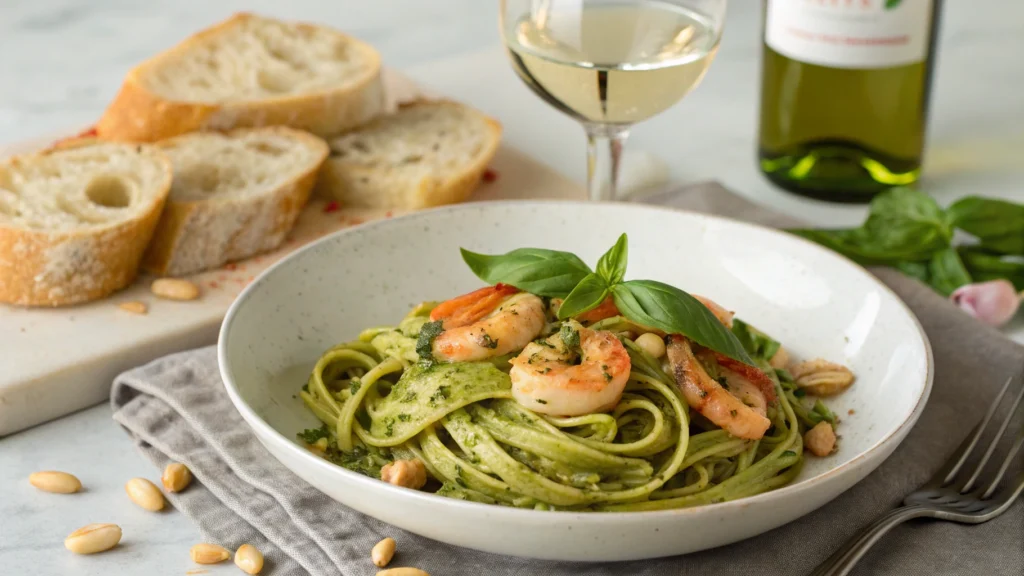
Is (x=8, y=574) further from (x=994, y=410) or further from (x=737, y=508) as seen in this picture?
(x=994, y=410)

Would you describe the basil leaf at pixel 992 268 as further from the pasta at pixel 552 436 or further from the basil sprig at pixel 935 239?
the pasta at pixel 552 436

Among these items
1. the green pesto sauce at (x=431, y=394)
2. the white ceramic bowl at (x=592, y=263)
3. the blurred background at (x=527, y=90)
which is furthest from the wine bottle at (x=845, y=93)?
the green pesto sauce at (x=431, y=394)

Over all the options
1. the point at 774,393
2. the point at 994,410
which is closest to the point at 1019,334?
the point at 994,410

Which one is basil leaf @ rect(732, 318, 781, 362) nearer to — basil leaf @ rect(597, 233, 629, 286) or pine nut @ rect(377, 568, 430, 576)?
basil leaf @ rect(597, 233, 629, 286)

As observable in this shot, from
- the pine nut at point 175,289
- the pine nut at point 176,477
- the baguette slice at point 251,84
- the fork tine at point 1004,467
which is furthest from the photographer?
the baguette slice at point 251,84

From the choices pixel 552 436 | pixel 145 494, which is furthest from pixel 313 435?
pixel 552 436

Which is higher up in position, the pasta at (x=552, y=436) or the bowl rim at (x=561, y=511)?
the bowl rim at (x=561, y=511)

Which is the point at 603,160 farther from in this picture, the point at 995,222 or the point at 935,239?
the point at 995,222
